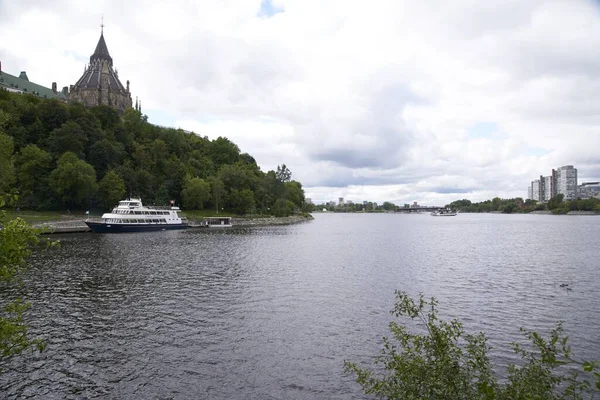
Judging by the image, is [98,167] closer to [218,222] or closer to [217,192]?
[217,192]

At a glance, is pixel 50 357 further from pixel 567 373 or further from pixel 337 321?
pixel 567 373

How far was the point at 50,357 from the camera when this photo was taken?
19391 mm

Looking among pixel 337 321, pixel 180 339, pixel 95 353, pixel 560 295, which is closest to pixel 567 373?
pixel 337 321

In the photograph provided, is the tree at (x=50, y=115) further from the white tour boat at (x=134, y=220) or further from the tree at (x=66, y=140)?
the white tour boat at (x=134, y=220)

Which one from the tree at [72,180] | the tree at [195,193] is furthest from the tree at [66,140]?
the tree at [195,193]

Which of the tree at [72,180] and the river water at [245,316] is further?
the tree at [72,180]

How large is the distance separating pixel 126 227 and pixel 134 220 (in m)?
4.93

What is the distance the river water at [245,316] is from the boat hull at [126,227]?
46385 millimetres

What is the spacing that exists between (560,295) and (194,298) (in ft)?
107

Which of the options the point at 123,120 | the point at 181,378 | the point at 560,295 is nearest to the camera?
the point at 181,378

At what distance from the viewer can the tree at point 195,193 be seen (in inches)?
6132

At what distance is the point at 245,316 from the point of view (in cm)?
2705

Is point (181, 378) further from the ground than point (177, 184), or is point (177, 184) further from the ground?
point (177, 184)

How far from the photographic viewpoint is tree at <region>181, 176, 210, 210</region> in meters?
156
